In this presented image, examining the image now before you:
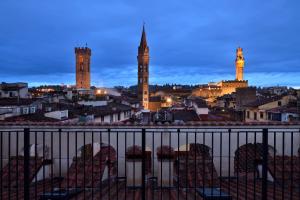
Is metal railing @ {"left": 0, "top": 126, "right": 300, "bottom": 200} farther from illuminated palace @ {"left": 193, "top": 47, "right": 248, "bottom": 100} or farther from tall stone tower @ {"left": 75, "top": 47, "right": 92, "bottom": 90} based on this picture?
illuminated palace @ {"left": 193, "top": 47, "right": 248, "bottom": 100}

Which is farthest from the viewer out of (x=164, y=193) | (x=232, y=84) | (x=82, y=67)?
(x=232, y=84)

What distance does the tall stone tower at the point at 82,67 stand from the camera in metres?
122

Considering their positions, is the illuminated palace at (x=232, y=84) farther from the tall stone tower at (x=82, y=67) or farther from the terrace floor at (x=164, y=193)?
the terrace floor at (x=164, y=193)

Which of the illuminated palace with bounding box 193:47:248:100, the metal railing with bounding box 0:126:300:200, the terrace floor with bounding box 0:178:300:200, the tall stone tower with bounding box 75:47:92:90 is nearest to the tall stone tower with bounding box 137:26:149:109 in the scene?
the tall stone tower with bounding box 75:47:92:90

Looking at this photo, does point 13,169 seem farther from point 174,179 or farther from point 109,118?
point 109,118

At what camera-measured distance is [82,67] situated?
12175 centimetres

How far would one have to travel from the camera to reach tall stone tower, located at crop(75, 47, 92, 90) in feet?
399

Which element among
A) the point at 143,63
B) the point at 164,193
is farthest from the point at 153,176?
the point at 143,63

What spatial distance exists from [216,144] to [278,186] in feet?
26.6

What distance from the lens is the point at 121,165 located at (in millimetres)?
15375

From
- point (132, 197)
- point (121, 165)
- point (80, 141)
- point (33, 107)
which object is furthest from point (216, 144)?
point (33, 107)

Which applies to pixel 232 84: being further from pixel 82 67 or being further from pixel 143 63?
pixel 82 67

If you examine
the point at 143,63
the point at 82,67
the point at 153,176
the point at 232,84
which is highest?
the point at 143,63

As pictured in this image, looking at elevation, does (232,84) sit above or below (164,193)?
above
